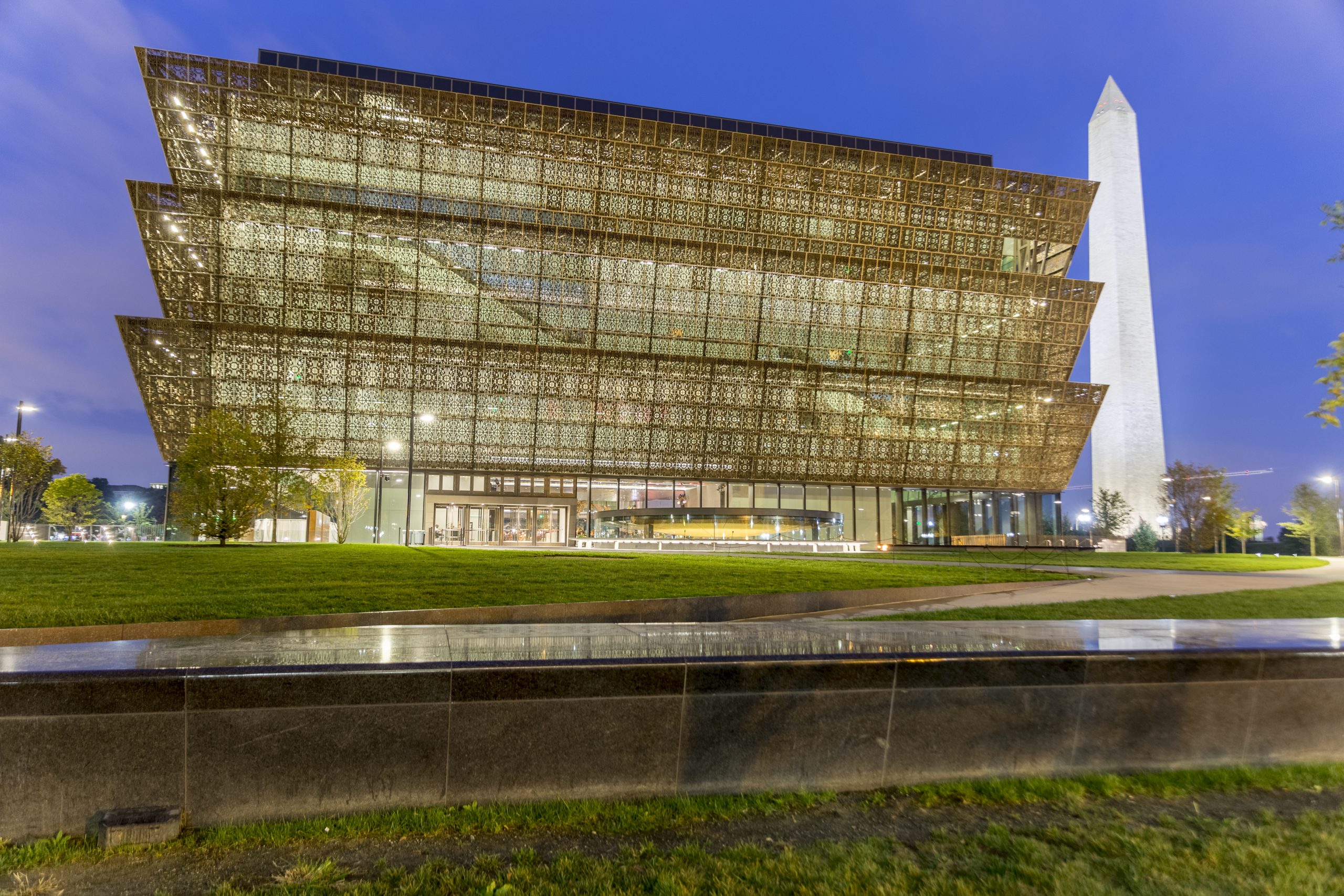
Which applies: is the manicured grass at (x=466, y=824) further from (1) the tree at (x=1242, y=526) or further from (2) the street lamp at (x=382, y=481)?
(1) the tree at (x=1242, y=526)

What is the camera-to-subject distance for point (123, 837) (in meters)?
4.57

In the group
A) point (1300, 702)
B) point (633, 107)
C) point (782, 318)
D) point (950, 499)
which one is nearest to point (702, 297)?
point (782, 318)

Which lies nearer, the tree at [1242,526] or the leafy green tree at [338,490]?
the leafy green tree at [338,490]

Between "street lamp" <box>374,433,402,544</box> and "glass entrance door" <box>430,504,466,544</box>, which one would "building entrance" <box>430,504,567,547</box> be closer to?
"glass entrance door" <box>430,504,466,544</box>

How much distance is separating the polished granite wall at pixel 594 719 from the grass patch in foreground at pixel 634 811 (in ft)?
0.32

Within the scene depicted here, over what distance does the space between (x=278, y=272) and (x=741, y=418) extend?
3656cm

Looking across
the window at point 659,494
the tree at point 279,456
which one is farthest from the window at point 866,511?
the tree at point 279,456

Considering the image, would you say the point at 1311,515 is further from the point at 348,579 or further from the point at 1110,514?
the point at 348,579

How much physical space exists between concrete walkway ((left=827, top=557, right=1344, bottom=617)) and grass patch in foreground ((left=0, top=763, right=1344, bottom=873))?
8.20 m

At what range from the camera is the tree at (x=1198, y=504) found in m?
66.3

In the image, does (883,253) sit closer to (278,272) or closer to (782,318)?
(782,318)

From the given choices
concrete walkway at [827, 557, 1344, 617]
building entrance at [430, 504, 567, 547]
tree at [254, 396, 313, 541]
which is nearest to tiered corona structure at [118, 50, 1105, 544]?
building entrance at [430, 504, 567, 547]

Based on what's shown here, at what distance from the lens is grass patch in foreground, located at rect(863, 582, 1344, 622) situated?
13.8m

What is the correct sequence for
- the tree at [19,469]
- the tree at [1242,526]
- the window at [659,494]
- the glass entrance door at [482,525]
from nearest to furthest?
1. the tree at [19,469]
2. the glass entrance door at [482,525]
3. the window at [659,494]
4. the tree at [1242,526]
